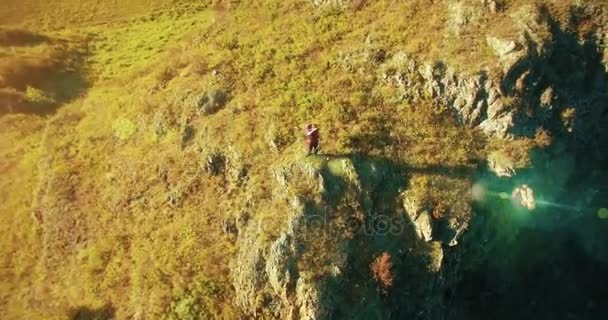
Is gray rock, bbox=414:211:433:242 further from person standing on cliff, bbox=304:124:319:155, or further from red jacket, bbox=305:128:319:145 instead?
red jacket, bbox=305:128:319:145

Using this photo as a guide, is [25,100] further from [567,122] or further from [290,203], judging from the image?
[567,122]

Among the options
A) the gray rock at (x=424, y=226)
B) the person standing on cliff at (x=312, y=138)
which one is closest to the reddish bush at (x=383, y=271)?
the gray rock at (x=424, y=226)

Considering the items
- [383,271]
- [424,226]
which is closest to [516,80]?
[424,226]

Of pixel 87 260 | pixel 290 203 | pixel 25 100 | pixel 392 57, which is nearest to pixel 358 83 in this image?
pixel 392 57

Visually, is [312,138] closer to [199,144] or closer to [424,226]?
[424,226]

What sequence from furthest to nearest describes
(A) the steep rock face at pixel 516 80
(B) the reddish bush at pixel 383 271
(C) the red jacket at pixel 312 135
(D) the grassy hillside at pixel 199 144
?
(A) the steep rock face at pixel 516 80
(D) the grassy hillside at pixel 199 144
(C) the red jacket at pixel 312 135
(B) the reddish bush at pixel 383 271

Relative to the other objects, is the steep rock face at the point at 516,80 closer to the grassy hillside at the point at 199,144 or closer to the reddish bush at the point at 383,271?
the grassy hillside at the point at 199,144
